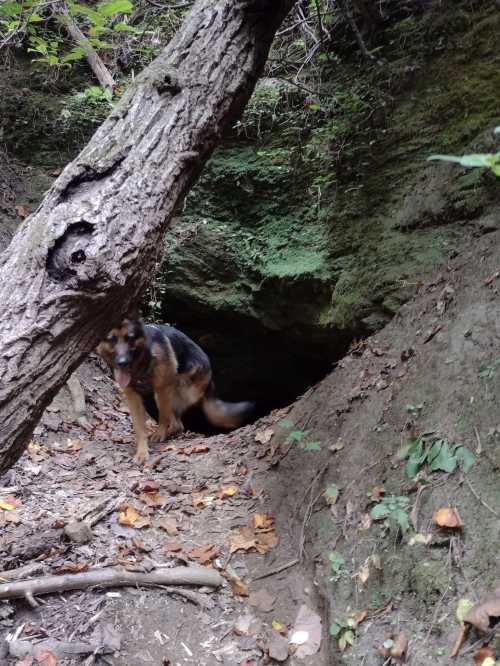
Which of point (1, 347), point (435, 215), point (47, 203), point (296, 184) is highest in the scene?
point (47, 203)

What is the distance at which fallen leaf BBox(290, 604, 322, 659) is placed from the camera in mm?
2867

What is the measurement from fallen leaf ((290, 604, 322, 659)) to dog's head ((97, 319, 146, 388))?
2.83 m

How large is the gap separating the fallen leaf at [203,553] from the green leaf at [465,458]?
1.66 meters

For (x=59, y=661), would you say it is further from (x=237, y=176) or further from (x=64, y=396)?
(x=237, y=176)

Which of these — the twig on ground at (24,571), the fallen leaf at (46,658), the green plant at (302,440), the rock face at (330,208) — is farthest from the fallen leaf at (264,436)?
the fallen leaf at (46,658)

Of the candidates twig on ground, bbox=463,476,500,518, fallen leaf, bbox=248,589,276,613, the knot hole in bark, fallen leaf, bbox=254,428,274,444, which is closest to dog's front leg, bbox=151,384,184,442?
Answer: fallen leaf, bbox=254,428,274,444

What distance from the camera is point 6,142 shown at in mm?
7590

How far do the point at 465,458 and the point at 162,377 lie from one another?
11.8 ft

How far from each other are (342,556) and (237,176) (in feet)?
15.8

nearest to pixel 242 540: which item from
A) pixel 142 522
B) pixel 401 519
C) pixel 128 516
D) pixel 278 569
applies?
pixel 278 569

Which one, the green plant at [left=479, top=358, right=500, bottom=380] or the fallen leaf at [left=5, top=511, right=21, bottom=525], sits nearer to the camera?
the green plant at [left=479, top=358, right=500, bottom=380]

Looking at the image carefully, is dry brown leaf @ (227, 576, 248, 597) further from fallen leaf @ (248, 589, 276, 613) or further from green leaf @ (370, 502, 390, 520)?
green leaf @ (370, 502, 390, 520)

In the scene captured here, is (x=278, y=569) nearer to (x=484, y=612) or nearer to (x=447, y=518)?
(x=447, y=518)

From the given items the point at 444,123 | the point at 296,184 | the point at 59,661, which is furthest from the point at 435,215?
the point at 59,661
